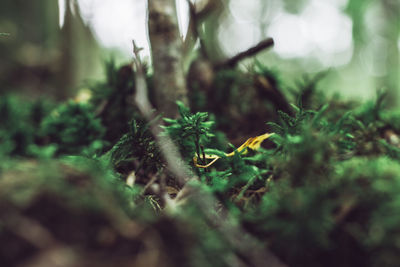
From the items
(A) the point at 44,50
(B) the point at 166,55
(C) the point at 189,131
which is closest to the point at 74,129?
(B) the point at 166,55

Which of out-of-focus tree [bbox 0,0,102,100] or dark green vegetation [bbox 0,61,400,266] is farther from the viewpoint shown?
out-of-focus tree [bbox 0,0,102,100]

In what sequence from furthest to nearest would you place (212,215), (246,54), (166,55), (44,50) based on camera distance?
(44,50) → (246,54) → (166,55) → (212,215)

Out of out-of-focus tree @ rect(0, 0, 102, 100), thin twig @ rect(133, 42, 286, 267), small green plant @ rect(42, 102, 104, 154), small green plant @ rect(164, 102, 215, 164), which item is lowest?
thin twig @ rect(133, 42, 286, 267)

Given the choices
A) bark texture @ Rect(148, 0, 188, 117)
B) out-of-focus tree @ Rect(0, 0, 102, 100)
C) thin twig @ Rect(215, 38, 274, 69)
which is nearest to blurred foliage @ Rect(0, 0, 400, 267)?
bark texture @ Rect(148, 0, 188, 117)

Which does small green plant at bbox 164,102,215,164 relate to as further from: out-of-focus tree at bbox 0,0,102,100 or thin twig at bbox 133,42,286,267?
out-of-focus tree at bbox 0,0,102,100

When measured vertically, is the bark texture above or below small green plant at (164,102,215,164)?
above

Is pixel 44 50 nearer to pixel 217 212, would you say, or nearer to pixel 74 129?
pixel 74 129

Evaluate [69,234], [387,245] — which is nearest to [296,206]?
[387,245]

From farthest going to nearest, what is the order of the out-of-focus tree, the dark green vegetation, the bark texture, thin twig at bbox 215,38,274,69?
the out-of-focus tree → thin twig at bbox 215,38,274,69 → the bark texture → the dark green vegetation

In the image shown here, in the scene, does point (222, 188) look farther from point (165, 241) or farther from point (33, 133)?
point (33, 133)
